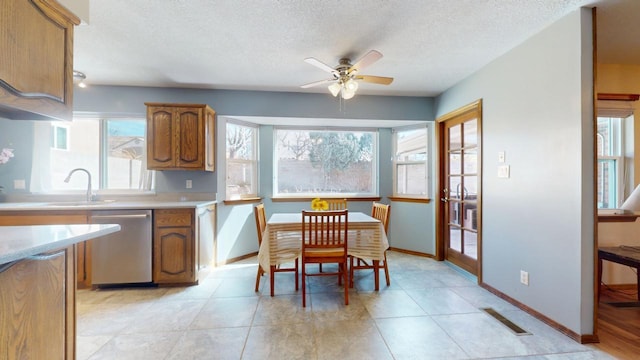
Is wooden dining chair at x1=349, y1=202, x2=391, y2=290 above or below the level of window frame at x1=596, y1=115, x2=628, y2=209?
below

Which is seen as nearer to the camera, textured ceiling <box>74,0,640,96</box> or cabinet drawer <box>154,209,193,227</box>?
textured ceiling <box>74,0,640,96</box>

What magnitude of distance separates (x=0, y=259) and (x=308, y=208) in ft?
11.3

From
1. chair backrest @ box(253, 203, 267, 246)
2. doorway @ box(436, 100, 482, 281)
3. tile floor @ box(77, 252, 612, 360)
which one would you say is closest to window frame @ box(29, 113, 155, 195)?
tile floor @ box(77, 252, 612, 360)

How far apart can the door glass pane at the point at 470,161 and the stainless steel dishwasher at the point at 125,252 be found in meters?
3.72

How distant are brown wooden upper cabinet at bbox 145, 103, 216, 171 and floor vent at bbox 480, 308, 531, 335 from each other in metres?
3.35

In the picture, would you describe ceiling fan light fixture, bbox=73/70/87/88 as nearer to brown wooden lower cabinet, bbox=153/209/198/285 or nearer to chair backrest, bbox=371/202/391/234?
brown wooden lower cabinet, bbox=153/209/198/285

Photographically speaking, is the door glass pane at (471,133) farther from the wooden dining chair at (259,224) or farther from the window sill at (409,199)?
the wooden dining chair at (259,224)

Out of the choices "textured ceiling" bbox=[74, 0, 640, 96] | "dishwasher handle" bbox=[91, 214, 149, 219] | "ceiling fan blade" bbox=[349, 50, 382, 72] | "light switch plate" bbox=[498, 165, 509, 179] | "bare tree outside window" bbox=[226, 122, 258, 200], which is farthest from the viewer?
"bare tree outside window" bbox=[226, 122, 258, 200]

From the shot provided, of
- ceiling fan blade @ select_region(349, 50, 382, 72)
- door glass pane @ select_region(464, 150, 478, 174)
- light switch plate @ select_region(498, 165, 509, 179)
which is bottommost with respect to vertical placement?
light switch plate @ select_region(498, 165, 509, 179)

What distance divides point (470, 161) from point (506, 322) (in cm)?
178

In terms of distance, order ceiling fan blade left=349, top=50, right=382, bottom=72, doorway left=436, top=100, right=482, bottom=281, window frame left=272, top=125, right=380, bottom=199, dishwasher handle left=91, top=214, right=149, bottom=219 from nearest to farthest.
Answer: ceiling fan blade left=349, top=50, right=382, bottom=72
dishwasher handle left=91, top=214, right=149, bottom=219
doorway left=436, top=100, right=482, bottom=281
window frame left=272, top=125, right=380, bottom=199

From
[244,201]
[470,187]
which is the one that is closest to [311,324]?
[244,201]

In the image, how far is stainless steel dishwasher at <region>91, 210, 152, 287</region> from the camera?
271cm

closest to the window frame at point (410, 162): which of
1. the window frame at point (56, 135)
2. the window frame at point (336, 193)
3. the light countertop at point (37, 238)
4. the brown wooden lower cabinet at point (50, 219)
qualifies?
the window frame at point (336, 193)
